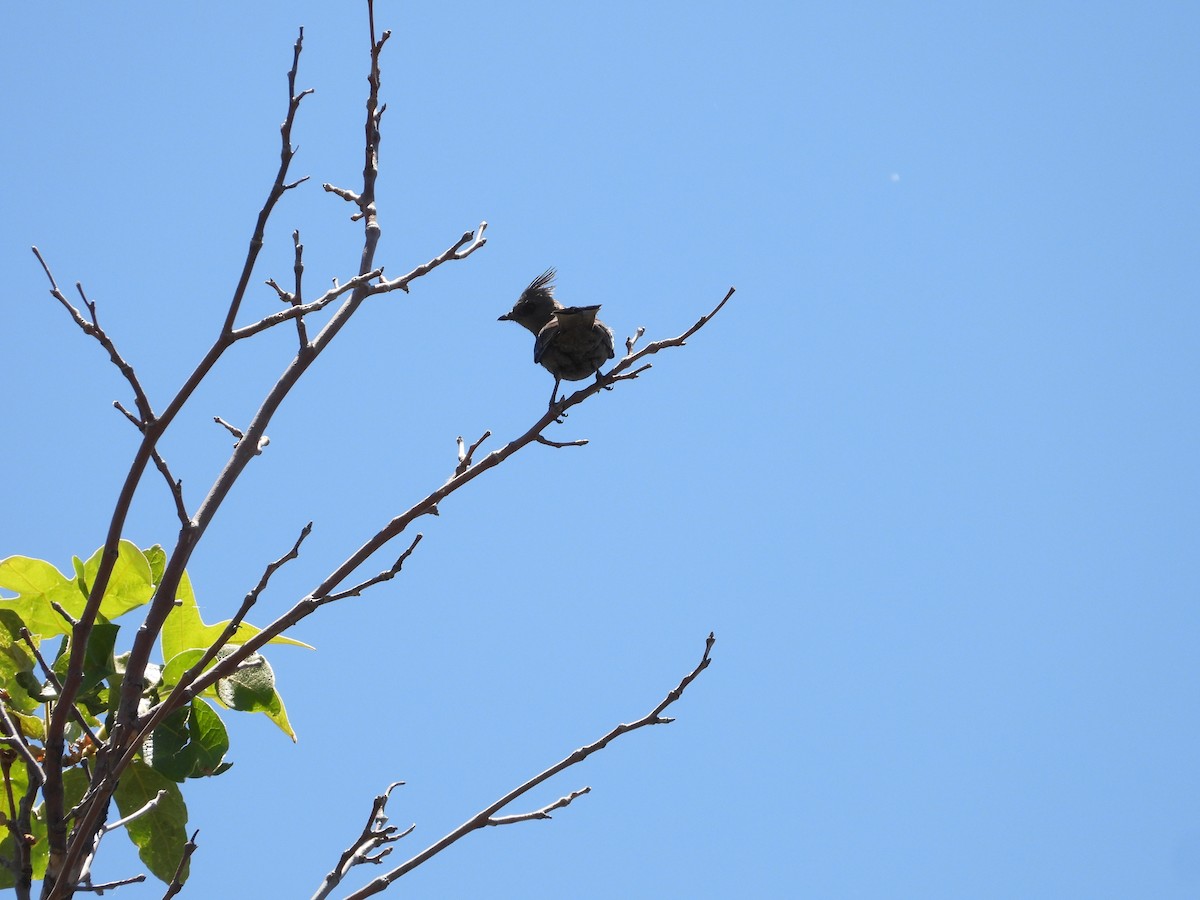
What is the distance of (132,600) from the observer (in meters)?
3.22

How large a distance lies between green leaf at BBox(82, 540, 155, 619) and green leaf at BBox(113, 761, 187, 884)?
0.45 metres

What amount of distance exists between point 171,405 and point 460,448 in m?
1.36

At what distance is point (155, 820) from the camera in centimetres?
319

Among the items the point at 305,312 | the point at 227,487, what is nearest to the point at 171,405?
the point at 305,312

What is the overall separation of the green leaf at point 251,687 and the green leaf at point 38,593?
18.3 inches

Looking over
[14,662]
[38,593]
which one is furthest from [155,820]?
[38,593]

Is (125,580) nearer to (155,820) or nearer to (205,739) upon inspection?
(205,739)

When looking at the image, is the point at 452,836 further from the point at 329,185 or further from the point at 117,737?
the point at 329,185

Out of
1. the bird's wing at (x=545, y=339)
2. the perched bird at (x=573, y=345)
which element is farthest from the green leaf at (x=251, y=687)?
the bird's wing at (x=545, y=339)

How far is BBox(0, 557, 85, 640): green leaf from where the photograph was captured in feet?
10.3

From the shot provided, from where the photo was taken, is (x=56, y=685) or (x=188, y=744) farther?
(x=188, y=744)

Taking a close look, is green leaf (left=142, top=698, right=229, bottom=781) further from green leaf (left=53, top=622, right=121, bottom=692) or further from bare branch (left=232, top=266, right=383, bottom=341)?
bare branch (left=232, top=266, right=383, bottom=341)

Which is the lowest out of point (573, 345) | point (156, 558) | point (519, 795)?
point (519, 795)

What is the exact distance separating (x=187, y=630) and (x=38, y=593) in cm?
43
